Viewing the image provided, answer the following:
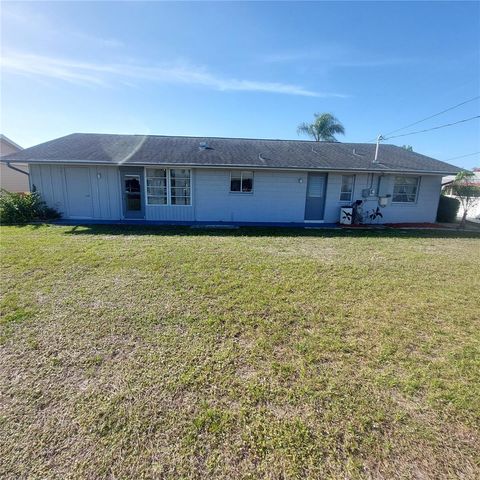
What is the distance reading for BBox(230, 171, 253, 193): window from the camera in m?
11.8

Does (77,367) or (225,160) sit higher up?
(225,160)

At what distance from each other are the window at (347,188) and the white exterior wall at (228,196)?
20 cm

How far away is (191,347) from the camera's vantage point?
3.25 m

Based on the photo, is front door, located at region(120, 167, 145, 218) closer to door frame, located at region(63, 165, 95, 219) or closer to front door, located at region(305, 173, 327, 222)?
door frame, located at region(63, 165, 95, 219)

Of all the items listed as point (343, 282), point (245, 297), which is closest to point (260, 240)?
point (343, 282)

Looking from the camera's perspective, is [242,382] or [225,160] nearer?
[242,382]

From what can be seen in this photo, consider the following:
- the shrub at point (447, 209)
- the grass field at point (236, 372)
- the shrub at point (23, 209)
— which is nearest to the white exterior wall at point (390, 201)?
the shrub at point (447, 209)

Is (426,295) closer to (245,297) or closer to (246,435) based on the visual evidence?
(245,297)

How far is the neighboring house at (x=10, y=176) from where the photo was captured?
65.0 feet

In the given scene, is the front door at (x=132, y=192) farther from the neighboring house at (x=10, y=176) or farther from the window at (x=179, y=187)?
the neighboring house at (x=10, y=176)

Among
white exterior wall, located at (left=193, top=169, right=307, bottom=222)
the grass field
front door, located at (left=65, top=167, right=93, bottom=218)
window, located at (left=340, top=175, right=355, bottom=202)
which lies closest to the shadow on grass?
white exterior wall, located at (left=193, top=169, right=307, bottom=222)

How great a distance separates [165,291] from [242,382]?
2.44m

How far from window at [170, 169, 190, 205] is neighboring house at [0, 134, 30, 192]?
1416 centimetres

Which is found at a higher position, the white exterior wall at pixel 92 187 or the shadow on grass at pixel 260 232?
the white exterior wall at pixel 92 187
